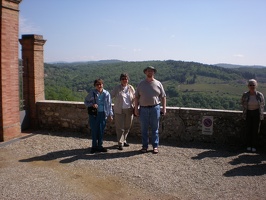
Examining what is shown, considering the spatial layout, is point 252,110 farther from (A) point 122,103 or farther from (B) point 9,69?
(B) point 9,69

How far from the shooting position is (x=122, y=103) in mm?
5980

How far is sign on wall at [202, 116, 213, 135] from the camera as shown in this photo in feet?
21.9

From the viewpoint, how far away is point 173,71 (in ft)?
195

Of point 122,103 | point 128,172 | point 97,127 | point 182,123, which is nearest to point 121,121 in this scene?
point 122,103

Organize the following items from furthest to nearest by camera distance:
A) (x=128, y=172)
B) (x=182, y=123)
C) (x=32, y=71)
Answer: (x=32, y=71) < (x=182, y=123) < (x=128, y=172)

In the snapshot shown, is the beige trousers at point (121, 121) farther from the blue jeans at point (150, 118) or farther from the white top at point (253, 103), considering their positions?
the white top at point (253, 103)

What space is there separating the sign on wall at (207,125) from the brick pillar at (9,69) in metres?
4.76

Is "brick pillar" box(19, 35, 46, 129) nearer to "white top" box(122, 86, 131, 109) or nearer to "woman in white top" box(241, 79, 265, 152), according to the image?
"white top" box(122, 86, 131, 109)

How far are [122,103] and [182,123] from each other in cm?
181

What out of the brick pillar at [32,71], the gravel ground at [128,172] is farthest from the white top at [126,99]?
the brick pillar at [32,71]

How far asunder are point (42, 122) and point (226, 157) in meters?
5.17

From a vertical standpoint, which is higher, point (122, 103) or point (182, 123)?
point (122, 103)

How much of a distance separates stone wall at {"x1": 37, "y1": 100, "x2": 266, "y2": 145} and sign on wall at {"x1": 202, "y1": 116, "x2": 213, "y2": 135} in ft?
0.08

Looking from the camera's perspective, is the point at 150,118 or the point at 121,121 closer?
the point at 150,118
